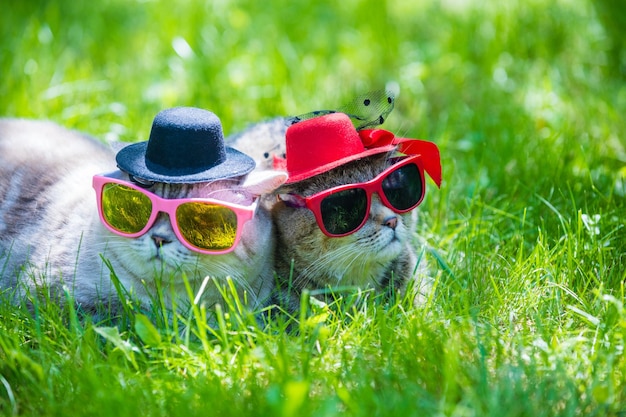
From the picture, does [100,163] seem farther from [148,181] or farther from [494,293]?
[494,293]

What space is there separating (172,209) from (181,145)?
0.22m

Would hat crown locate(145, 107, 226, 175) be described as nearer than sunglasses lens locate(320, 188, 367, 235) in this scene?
Yes

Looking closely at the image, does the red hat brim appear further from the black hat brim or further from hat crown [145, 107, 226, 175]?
hat crown [145, 107, 226, 175]

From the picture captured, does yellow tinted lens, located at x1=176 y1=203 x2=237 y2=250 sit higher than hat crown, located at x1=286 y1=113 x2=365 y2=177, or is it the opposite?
hat crown, located at x1=286 y1=113 x2=365 y2=177

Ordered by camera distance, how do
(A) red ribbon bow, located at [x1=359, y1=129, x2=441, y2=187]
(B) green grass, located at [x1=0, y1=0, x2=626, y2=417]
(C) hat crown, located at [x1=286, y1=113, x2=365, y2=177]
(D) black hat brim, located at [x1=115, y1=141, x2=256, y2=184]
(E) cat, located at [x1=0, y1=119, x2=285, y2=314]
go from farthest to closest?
(A) red ribbon bow, located at [x1=359, y1=129, x2=441, y2=187] → (C) hat crown, located at [x1=286, y1=113, x2=365, y2=177] → (E) cat, located at [x1=0, y1=119, x2=285, y2=314] → (D) black hat brim, located at [x1=115, y1=141, x2=256, y2=184] → (B) green grass, located at [x1=0, y1=0, x2=626, y2=417]

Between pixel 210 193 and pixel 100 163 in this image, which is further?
pixel 100 163

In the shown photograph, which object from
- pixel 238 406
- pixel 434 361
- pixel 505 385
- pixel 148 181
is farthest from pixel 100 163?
pixel 505 385

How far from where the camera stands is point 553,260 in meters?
2.94

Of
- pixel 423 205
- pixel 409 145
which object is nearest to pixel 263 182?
pixel 409 145

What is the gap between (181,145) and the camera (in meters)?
2.55

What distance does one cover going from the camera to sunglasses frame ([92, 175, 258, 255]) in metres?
2.54

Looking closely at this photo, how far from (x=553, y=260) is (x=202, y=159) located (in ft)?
4.63

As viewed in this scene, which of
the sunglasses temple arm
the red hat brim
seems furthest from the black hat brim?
the sunglasses temple arm

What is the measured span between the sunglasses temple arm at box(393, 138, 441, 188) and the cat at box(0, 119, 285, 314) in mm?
558
